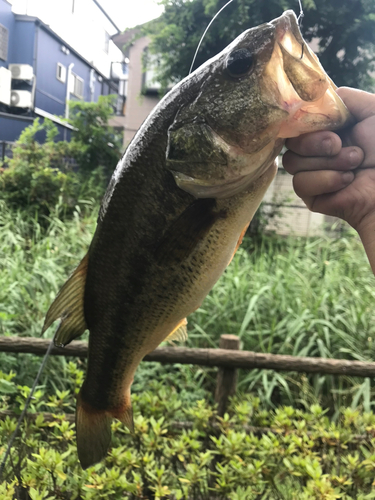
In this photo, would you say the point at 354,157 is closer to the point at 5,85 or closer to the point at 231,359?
the point at 231,359

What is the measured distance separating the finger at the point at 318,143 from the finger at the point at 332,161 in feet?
0.07

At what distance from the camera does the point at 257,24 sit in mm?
4203

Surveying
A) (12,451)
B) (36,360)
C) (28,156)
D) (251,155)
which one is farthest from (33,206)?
(251,155)

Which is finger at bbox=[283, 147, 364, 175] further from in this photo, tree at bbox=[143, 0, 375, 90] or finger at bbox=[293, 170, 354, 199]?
tree at bbox=[143, 0, 375, 90]

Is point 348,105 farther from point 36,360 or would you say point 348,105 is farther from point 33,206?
point 33,206

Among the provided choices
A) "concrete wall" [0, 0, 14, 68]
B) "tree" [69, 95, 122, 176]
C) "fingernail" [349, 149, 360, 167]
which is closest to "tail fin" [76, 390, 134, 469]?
"fingernail" [349, 149, 360, 167]

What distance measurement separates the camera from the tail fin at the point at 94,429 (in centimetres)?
119

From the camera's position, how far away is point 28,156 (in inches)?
253

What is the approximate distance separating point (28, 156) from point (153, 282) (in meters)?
6.15

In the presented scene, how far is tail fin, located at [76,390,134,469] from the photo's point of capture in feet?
3.91

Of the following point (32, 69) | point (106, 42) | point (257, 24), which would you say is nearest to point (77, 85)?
point (106, 42)

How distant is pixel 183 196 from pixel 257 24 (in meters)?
4.03

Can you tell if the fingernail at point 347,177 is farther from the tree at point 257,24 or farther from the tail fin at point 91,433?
the tree at point 257,24

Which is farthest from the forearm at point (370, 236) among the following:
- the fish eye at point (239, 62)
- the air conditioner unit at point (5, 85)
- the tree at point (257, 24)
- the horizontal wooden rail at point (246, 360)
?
the tree at point (257, 24)
